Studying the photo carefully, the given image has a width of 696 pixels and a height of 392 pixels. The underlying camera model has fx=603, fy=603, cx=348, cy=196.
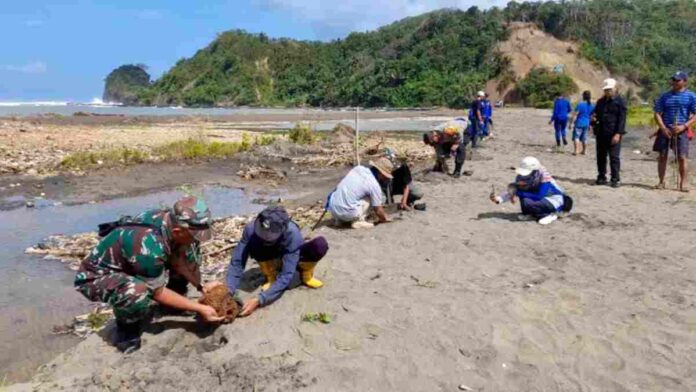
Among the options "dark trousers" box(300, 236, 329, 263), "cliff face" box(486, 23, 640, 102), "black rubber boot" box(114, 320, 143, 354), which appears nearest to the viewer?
"black rubber boot" box(114, 320, 143, 354)

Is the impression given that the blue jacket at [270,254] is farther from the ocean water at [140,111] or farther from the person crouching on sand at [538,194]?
the ocean water at [140,111]

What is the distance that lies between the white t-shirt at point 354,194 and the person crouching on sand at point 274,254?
2.04 meters

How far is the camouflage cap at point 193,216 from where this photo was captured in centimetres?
413

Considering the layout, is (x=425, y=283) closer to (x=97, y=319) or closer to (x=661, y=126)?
(x=97, y=319)

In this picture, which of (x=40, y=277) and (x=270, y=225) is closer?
(x=270, y=225)

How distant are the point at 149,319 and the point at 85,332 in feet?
3.03

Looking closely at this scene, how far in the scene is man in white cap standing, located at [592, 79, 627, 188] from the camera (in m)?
10.1

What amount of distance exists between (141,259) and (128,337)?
2.65 ft

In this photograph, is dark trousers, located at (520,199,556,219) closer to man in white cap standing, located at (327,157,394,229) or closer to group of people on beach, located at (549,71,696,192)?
man in white cap standing, located at (327,157,394,229)

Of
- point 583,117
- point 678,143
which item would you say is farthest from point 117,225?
point 583,117

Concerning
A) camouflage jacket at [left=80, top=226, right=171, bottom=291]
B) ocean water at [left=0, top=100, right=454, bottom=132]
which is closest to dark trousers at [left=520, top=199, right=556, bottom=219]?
camouflage jacket at [left=80, top=226, right=171, bottom=291]

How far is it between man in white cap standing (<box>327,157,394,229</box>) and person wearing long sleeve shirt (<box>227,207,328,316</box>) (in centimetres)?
204

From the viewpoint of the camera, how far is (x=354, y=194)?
7551mm

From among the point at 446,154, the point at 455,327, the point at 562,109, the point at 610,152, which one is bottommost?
the point at 455,327
